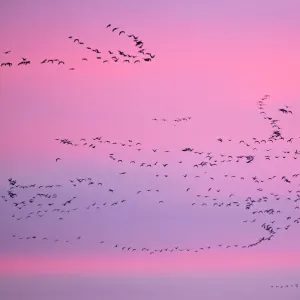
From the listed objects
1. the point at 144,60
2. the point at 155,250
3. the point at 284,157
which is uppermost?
the point at 144,60

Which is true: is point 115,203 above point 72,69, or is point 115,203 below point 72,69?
below

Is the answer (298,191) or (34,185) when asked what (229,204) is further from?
(34,185)

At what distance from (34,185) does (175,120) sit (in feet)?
10.9

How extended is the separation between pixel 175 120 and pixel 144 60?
146cm

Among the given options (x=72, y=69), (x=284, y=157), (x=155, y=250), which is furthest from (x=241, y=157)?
(x=72, y=69)

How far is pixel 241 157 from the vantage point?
67.5 feet

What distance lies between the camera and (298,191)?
20.4 m

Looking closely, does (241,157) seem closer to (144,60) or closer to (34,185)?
(144,60)

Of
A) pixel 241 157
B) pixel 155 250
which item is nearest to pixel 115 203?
pixel 155 250

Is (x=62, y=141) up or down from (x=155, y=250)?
up

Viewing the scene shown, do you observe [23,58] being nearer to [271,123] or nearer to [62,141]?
[62,141]

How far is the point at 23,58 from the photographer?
20.5 m

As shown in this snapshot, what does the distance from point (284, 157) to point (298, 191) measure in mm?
787

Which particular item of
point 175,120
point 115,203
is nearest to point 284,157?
point 175,120
